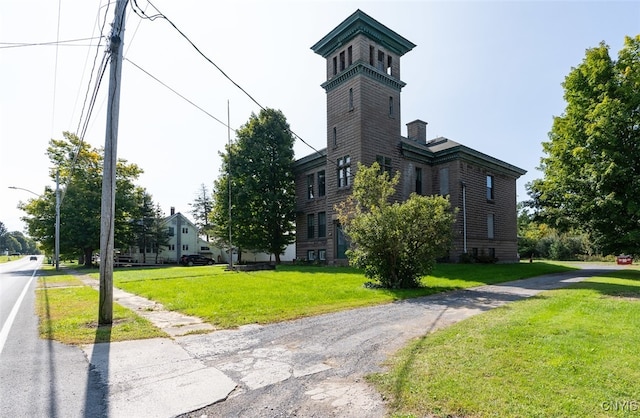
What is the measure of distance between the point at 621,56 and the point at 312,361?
832 inches

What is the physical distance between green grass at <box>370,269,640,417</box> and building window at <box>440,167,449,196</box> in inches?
796

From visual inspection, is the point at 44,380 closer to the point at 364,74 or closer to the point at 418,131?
the point at 364,74

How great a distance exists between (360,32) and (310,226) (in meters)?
14.3

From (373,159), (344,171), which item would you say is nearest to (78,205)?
(344,171)

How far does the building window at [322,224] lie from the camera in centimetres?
2748

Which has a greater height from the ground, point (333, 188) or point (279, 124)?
point (279, 124)

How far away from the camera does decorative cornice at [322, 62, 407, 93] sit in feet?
76.0

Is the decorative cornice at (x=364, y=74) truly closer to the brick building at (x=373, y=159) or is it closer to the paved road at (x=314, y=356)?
the brick building at (x=373, y=159)

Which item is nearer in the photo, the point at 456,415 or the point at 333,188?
the point at 456,415

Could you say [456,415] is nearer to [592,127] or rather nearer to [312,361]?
[312,361]

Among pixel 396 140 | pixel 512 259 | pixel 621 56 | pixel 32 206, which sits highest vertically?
pixel 621 56

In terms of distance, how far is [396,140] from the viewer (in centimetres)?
2498

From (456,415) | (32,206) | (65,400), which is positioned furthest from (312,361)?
(32,206)

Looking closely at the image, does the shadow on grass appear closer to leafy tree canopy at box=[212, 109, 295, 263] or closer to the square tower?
the square tower
